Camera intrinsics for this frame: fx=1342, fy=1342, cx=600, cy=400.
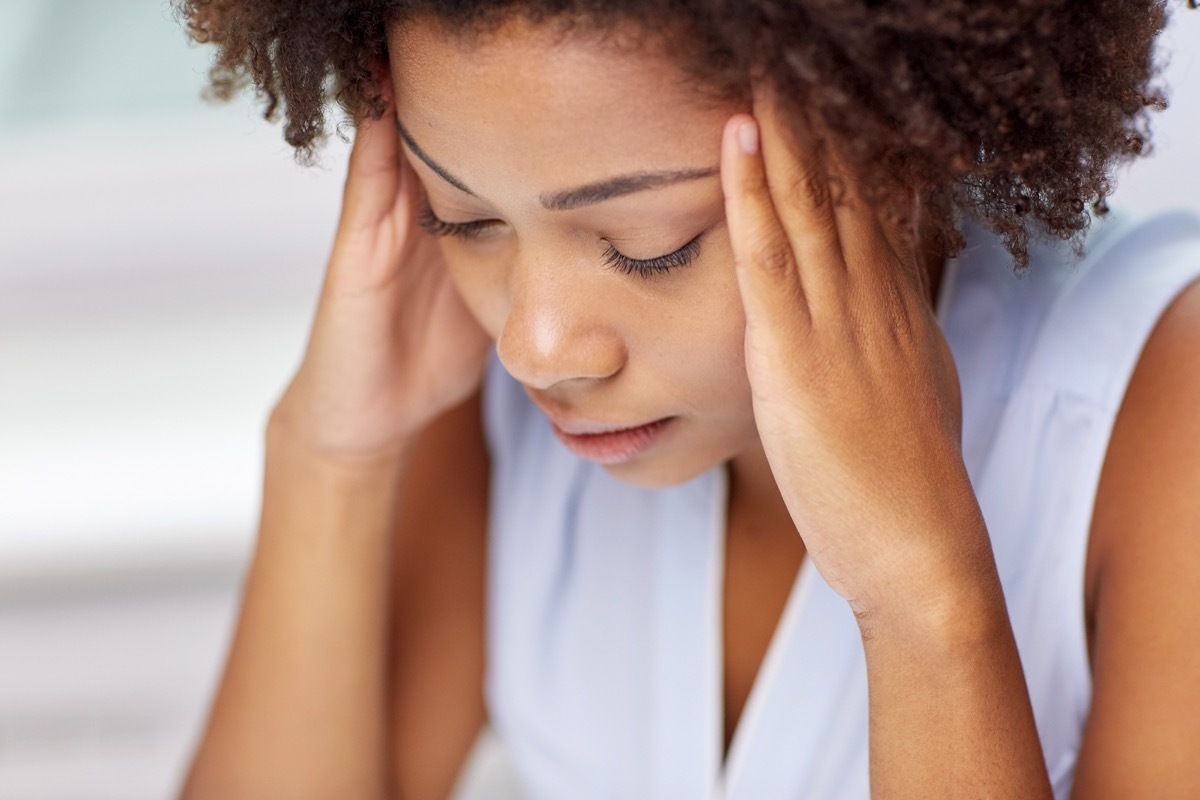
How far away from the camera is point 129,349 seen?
190 cm

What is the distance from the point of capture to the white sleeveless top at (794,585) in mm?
1000

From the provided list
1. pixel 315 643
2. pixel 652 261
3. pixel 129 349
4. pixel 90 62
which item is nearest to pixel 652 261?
pixel 652 261

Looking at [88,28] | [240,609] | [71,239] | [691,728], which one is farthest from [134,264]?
[691,728]

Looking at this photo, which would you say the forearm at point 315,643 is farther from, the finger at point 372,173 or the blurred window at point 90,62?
the blurred window at point 90,62

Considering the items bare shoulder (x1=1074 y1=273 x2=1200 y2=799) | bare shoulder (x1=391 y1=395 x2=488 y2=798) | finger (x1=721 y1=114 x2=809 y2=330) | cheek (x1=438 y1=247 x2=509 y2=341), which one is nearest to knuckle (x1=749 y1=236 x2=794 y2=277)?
finger (x1=721 y1=114 x2=809 y2=330)

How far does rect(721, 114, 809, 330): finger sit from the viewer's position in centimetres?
76

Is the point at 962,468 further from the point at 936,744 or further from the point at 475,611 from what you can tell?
the point at 475,611

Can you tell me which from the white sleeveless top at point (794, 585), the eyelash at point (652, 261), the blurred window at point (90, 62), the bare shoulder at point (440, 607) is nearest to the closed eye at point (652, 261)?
the eyelash at point (652, 261)

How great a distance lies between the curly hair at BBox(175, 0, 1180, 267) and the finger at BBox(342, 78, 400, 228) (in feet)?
0.31

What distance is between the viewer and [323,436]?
3.82 ft

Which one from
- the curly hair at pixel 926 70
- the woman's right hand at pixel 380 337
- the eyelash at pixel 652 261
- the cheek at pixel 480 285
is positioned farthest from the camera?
the woman's right hand at pixel 380 337

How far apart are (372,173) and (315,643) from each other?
0.43 m

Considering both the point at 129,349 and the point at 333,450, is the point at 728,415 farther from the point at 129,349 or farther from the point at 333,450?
the point at 129,349

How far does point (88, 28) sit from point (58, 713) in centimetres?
97
